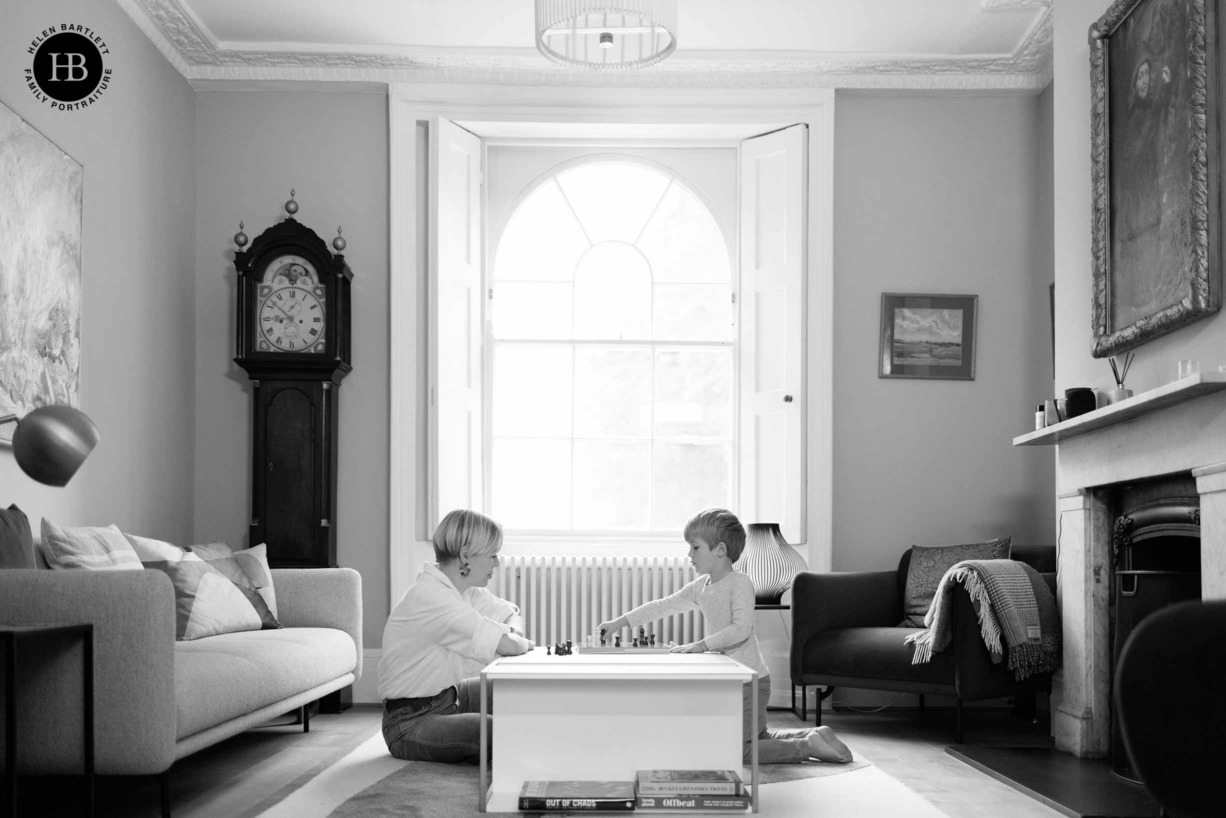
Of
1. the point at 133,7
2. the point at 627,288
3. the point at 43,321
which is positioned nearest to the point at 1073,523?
the point at 627,288

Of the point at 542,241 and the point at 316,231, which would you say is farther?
the point at 542,241

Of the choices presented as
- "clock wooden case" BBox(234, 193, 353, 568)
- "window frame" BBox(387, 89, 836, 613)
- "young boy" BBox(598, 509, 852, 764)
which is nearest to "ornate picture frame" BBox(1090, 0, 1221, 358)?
"young boy" BBox(598, 509, 852, 764)

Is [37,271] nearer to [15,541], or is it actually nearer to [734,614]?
[15,541]

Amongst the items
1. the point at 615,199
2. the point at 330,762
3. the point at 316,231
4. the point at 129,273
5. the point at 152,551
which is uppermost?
the point at 615,199

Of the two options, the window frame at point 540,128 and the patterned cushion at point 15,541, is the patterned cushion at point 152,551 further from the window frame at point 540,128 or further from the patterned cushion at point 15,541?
the window frame at point 540,128

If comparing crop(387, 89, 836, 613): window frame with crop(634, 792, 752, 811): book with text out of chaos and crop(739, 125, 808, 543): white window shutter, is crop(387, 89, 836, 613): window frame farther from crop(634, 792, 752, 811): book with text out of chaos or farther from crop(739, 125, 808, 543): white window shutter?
crop(634, 792, 752, 811): book with text out of chaos

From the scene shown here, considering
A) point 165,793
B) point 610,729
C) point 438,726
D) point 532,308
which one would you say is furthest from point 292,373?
point 610,729

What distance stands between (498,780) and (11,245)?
7.63 ft

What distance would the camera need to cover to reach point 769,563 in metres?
5.41

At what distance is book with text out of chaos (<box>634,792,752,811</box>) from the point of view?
2.85m

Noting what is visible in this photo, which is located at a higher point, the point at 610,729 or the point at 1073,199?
the point at 1073,199

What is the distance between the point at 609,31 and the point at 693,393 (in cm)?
231

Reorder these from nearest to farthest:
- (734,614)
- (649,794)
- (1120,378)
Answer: (649,794) → (734,614) → (1120,378)

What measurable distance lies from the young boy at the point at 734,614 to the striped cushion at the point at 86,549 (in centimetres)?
160
